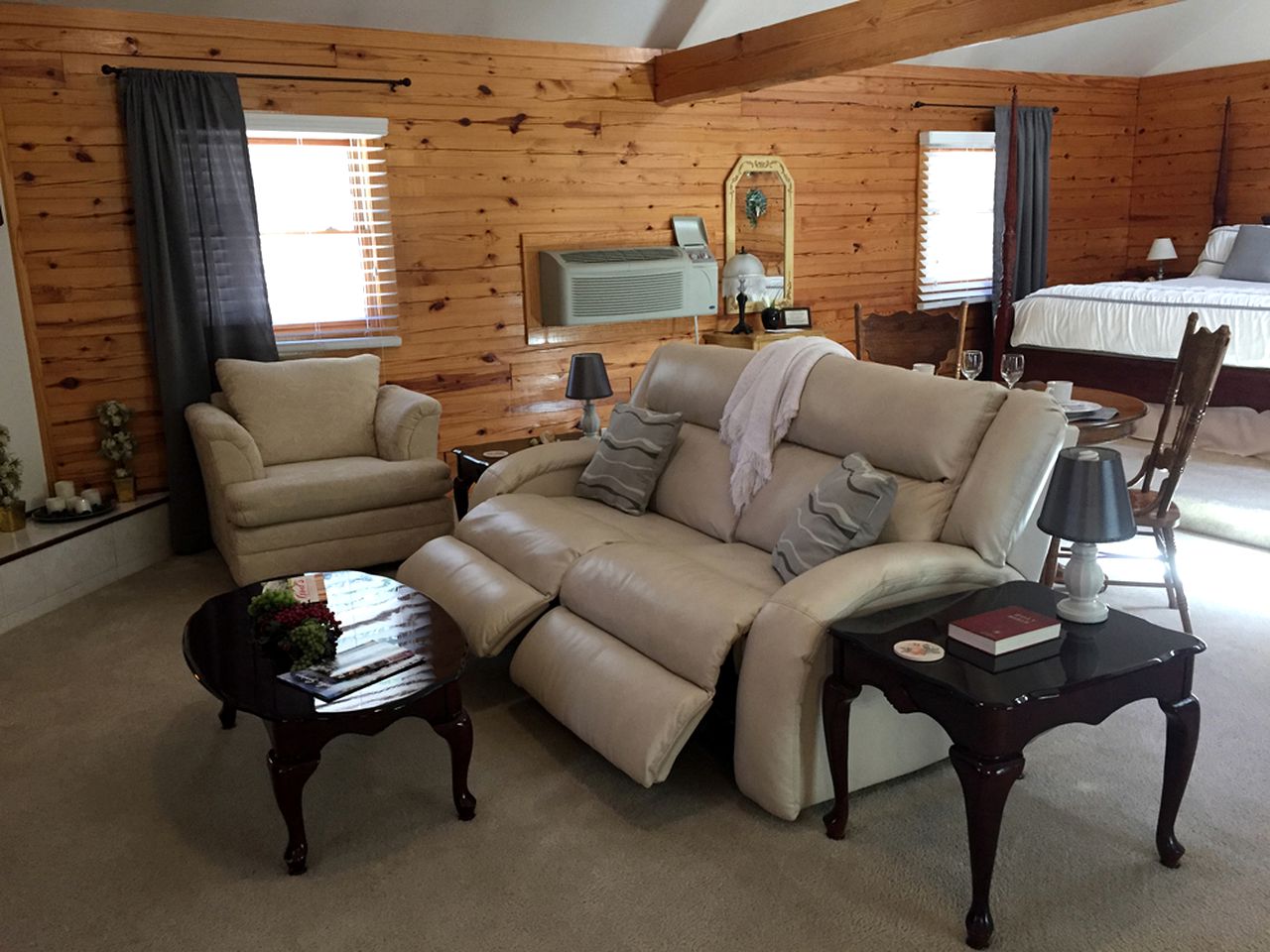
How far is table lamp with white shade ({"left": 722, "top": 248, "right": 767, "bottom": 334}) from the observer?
19.7 ft

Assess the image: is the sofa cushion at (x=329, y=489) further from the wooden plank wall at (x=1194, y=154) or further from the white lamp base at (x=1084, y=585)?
the wooden plank wall at (x=1194, y=154)

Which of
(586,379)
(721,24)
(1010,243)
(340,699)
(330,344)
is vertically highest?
(721,24)

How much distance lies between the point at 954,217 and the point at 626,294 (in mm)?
2741

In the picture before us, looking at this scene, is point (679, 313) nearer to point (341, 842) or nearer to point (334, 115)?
point (334, 115)

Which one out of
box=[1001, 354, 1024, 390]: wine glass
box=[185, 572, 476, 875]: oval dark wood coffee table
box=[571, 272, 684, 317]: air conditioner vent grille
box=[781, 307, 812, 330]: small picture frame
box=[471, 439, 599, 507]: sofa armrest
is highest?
box=[571, 272, 684, 317]: air conditioner vent grille

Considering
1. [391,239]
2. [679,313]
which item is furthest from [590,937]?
[679,313]

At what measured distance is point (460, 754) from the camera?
2.53 m

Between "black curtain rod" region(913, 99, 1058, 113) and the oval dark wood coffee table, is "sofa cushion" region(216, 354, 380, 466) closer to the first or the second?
the oval dark wood coffee table

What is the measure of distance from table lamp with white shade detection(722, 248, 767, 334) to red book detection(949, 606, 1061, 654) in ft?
12.9

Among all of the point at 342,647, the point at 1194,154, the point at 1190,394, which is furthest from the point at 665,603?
the point at 1194,154

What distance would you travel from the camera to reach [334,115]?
4934 mm

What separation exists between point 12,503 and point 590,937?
3236 mm

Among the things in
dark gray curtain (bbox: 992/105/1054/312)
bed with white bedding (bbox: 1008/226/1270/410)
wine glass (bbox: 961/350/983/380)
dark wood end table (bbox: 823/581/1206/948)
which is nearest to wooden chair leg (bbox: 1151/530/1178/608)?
wine glass (bbox: 961/350/983/380)

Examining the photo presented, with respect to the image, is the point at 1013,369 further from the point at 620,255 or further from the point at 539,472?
the point at 620,255
